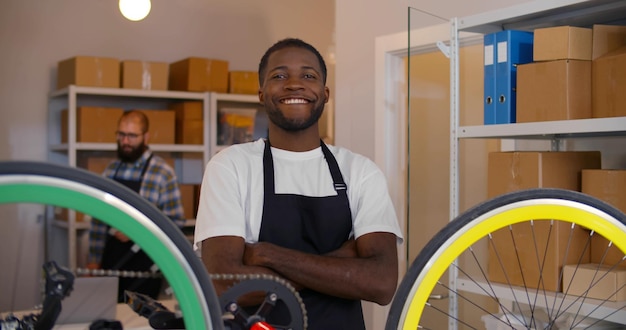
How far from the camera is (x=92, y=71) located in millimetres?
5297

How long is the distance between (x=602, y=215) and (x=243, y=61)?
550cm

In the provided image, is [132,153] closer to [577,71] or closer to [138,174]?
[138,174]

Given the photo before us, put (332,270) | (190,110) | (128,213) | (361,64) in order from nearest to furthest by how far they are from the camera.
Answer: (128,213) → (332,270) → (361,64) → (190,110)

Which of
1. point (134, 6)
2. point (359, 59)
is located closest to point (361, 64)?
point (359, 59)

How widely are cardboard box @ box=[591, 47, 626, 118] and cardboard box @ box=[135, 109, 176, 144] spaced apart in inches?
150

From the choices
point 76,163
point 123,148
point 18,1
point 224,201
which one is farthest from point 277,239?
point 18,1

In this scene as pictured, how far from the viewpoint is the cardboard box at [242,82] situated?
5.85 metres

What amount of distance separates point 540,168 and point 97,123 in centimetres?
376

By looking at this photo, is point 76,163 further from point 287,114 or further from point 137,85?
point 287,114

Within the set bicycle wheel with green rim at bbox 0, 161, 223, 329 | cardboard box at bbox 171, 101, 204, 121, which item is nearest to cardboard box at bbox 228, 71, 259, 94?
cardboard box at bbox 171, 101, 204, 121

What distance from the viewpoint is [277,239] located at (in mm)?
1683

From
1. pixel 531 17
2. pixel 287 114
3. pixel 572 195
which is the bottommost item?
pixel 572 195

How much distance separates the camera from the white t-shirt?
164 cm

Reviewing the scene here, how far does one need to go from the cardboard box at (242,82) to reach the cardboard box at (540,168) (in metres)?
3.64
